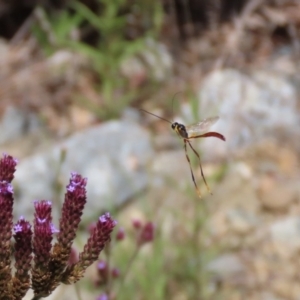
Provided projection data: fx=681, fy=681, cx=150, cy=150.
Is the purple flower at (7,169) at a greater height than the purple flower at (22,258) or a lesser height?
greater

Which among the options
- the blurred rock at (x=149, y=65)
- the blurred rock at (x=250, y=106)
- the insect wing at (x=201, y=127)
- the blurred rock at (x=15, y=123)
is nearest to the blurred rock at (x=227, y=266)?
the blurred rock at (x=250, y=106)

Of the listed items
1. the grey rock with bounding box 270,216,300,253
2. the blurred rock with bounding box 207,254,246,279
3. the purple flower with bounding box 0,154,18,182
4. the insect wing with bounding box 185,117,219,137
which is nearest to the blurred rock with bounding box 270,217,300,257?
the grey rock with bounding box 270,216,300,253

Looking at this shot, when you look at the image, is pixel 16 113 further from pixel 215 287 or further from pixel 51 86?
pixel 215 287

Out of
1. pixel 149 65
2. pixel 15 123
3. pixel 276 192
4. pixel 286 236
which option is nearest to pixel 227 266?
pixel 286 236

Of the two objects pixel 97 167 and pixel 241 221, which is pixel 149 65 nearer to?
pixel 97 167

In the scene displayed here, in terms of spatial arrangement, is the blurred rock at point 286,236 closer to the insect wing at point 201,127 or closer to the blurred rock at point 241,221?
the blurred rock at point 241,221

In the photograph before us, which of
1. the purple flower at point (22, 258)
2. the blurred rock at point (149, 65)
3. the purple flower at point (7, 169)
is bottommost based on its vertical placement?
the purple flower at point (22, 258)

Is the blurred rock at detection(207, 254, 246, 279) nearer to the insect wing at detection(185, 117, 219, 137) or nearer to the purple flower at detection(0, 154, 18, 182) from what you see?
the insect wing at detection(185, 117, 219, 137)

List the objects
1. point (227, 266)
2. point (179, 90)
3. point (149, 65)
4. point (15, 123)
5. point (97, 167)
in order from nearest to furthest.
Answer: point (227, 266) → point (97, 167) → point (15, 123) → point (179, 90) → point (149, 65)

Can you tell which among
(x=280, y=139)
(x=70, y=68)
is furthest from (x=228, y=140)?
(x=70, y=68)
